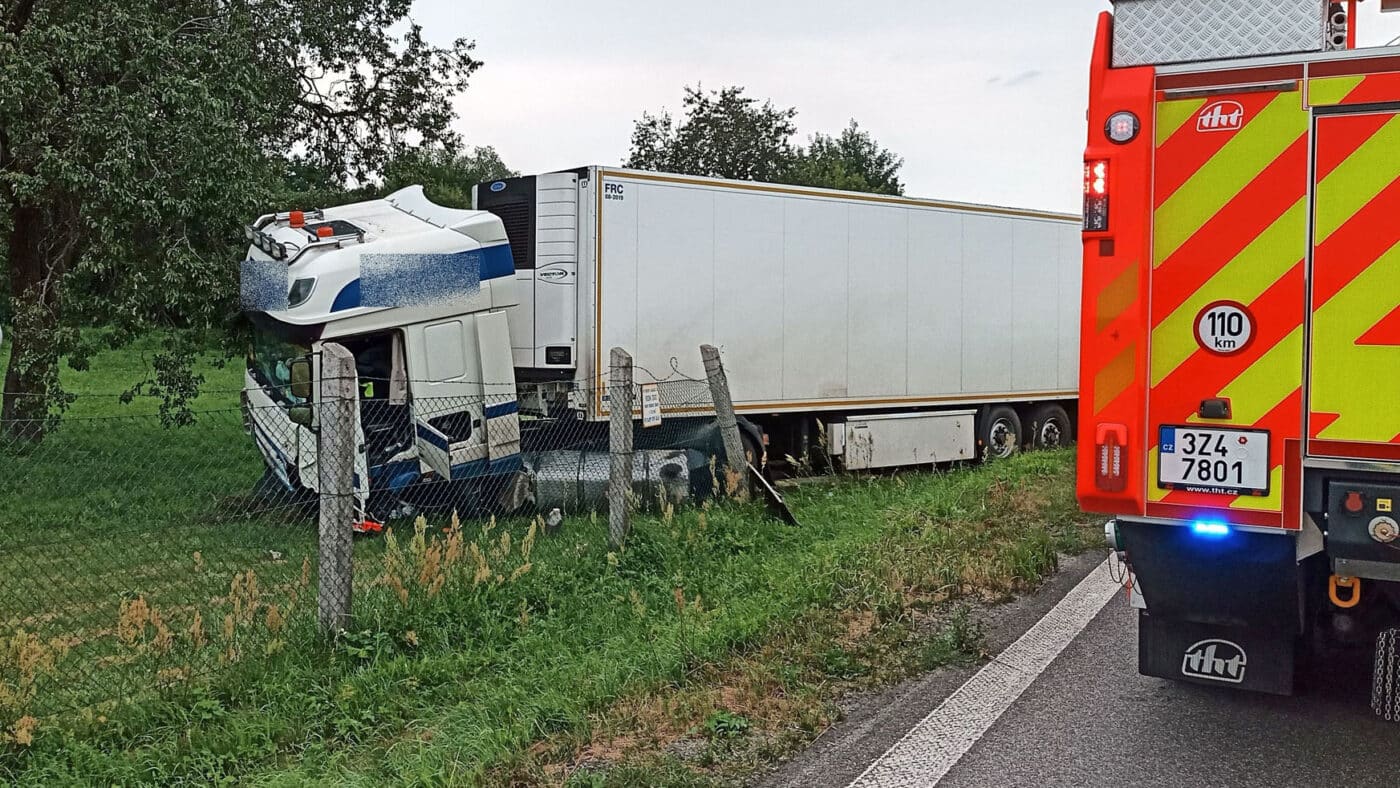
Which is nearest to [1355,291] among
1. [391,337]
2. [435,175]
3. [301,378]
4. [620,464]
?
[620,464]

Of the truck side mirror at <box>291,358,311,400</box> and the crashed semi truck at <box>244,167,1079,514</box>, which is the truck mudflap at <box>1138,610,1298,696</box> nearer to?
the crashed semi truck at <box>244,167,1079,514</box>

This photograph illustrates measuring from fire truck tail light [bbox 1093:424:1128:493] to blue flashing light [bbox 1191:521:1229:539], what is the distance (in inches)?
11.0

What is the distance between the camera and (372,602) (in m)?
6.15

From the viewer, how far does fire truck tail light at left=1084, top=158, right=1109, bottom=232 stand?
4289mm

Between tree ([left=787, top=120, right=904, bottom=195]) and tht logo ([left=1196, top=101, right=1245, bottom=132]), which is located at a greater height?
tree ([left=787, top=120, right=904, bottom=195])

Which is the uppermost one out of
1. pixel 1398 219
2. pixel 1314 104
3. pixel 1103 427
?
pixel 1314 104

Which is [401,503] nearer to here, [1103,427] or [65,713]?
[65,713]

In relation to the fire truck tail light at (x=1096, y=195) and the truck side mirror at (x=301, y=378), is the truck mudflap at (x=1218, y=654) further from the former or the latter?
the truck side mirror at (x=301, y=378)

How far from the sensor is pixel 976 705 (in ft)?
16.1

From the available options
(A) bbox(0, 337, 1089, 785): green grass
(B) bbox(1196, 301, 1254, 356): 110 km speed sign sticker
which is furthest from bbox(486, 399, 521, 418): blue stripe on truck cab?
(B) bbox(1196, 301, 1254, 356): 110 km speed sign sticker

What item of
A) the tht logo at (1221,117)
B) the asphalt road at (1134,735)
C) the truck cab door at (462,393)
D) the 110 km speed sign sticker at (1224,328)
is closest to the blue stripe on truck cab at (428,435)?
the truck cab door at (462,393)

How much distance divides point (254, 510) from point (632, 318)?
12.8 feet

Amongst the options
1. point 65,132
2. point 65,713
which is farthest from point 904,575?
point 65,132

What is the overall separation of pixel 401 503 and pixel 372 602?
3.73 m
